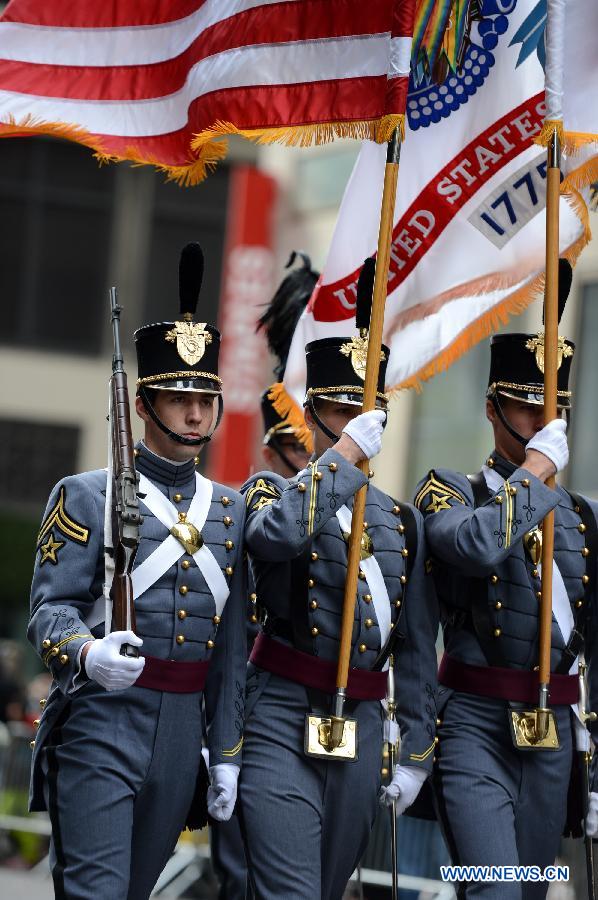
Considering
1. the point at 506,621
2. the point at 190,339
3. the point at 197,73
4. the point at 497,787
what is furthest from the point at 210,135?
the point at 497,787

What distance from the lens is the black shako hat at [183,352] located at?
20.6 ft

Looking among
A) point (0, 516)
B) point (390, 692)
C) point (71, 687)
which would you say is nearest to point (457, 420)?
point (0, 516)

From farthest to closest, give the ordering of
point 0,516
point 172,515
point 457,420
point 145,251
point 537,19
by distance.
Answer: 1. point 145,251
2. point 0,516
3. point 457,420
4. point 537,19
5. point 172,515

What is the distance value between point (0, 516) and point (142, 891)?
68.2ft

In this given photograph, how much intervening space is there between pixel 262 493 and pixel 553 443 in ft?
3.33

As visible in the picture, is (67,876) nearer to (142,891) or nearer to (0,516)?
(142,891)

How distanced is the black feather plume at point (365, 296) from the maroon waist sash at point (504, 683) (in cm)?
125

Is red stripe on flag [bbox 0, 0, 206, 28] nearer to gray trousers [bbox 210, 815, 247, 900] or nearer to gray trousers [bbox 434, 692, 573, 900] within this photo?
gray trousers [bbox 434, 692, 573, 900]

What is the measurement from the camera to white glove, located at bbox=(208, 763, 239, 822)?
240 inches

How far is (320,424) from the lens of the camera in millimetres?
6578

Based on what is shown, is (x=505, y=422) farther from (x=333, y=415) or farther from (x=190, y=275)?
(x=190, y=275)

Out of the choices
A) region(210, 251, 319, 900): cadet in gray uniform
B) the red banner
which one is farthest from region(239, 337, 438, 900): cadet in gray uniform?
the red banner

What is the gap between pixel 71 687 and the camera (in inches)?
229

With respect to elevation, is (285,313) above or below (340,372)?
above
